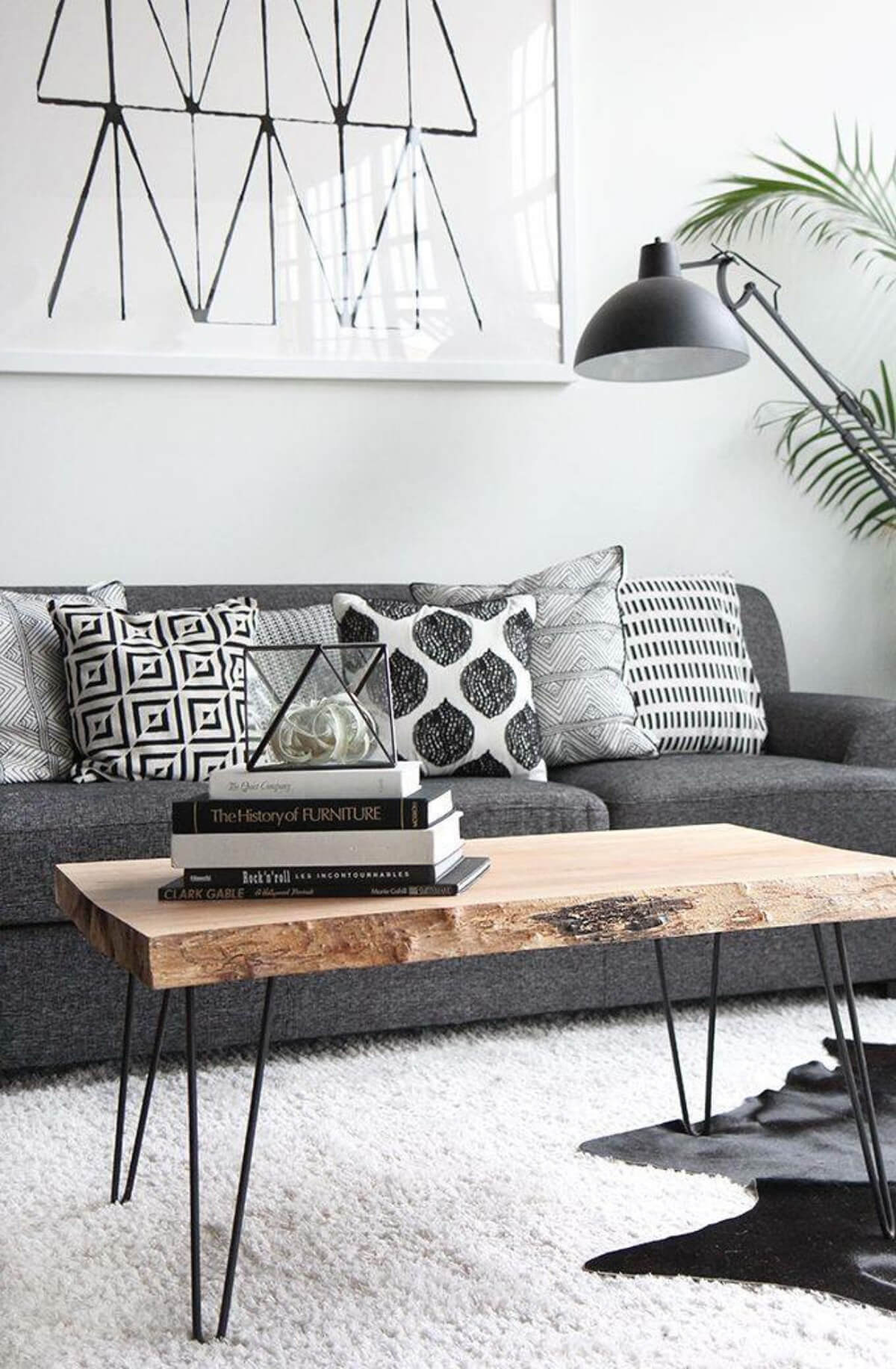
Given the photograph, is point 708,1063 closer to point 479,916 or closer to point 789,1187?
point 789,1187

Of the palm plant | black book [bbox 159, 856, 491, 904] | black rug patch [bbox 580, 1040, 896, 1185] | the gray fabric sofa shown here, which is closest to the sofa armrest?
the gray fabric sofa

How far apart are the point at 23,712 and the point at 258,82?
5.23ft

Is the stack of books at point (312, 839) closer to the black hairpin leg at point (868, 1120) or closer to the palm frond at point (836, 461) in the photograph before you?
the black hairpin leg at point (868, 1120)

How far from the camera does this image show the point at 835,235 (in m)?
3.77

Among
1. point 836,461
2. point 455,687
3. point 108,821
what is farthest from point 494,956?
point 836,461

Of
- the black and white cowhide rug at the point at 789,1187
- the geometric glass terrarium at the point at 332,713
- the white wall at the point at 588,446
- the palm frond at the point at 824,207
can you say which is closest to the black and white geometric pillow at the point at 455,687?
the white wall at the point at 588,446

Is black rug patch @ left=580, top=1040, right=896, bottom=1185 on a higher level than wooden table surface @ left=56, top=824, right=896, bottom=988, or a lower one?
lower

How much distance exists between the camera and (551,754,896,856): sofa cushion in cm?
261

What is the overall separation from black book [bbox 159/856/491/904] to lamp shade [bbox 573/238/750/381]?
1.61 m

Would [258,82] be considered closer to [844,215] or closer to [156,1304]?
[844,215]

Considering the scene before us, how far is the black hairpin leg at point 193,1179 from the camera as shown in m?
1.41

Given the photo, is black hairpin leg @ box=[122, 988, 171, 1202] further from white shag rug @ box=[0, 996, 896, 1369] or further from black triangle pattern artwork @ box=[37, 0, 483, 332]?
black triangle pattern artwork @ box=[37, 0, 483, 332]

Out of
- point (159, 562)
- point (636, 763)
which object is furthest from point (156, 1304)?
point (159, 562)

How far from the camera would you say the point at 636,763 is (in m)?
2.89
